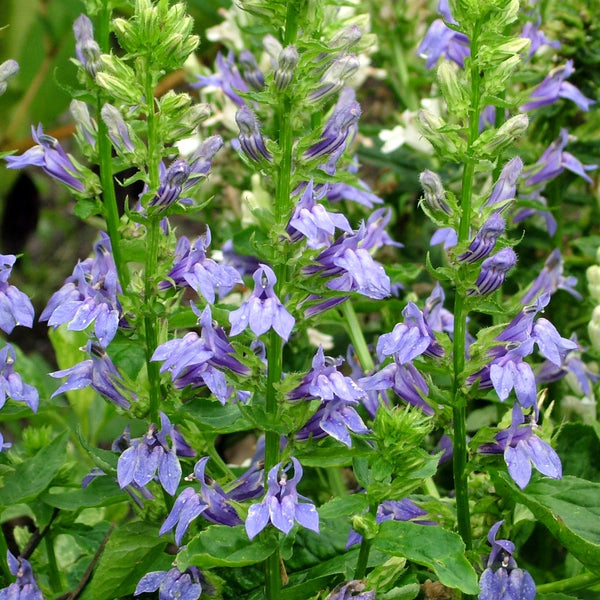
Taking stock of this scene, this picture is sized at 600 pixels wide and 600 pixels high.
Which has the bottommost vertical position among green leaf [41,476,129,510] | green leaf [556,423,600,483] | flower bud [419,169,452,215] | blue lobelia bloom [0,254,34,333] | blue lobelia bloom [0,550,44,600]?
green leaf [556,423,600,483]

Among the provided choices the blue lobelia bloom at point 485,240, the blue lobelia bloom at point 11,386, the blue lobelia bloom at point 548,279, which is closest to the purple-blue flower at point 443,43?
the blue lobelia bloom at point 548,279

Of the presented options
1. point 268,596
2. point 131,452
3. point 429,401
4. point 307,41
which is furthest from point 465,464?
point 307,41

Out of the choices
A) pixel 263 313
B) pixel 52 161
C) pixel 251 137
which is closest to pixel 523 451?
pixel 263 313

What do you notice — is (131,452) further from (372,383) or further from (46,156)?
(46,156)

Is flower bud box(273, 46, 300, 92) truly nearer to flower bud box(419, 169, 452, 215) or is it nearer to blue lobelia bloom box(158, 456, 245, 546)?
flower bud box(419, 169, 452, 215)

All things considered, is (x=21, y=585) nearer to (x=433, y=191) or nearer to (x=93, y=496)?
(x=93, y=496)

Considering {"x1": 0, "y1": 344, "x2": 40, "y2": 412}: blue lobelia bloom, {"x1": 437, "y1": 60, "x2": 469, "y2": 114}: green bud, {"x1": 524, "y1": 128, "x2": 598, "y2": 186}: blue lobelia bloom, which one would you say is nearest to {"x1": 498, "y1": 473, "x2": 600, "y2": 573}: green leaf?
{"x1": 437, "y1": 60, "x2": 469, "y2": 114}: green bud

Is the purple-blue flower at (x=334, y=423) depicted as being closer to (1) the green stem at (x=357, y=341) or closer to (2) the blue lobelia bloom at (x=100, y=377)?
(2) the blue lobelia bloom at (x=100, y=377)

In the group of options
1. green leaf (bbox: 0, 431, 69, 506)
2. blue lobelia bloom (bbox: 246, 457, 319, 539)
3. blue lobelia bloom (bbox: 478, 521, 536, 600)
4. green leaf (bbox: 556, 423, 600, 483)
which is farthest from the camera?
green leaf (bbox: 556, 423, 600, 483)
